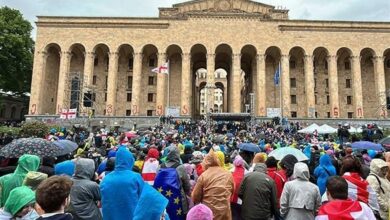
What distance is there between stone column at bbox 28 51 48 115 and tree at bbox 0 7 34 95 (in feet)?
11.1

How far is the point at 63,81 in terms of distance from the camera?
3859 centimetres

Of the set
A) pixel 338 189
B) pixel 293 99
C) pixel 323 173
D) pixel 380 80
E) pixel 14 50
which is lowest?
pixel 323 173

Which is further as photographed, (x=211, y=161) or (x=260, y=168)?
(x=260, y=168)

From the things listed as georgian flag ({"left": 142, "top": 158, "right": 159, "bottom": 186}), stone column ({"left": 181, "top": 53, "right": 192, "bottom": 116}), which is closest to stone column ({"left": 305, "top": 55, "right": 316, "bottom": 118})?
stone column ({"left": 181, "top": 53, "right": 192, "bottom": 116})

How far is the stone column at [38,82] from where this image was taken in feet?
124

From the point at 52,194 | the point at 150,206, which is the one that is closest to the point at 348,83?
the point at 150,206

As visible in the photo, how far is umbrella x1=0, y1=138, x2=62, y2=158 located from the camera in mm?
6426

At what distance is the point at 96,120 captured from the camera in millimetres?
35562

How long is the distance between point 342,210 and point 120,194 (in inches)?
114

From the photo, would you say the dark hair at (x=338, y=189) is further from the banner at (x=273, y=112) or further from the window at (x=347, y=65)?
the window at (x=347, y=65)

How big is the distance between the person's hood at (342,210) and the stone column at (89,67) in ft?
125

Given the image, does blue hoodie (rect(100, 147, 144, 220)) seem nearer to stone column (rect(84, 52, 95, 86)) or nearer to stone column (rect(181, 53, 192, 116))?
stone column (rect(181, 53, 192, 116))

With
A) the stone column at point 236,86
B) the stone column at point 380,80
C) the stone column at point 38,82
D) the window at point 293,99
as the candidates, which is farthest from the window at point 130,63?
the stone column at point 380,80

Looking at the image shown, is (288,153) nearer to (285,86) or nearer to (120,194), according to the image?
(120,194)
